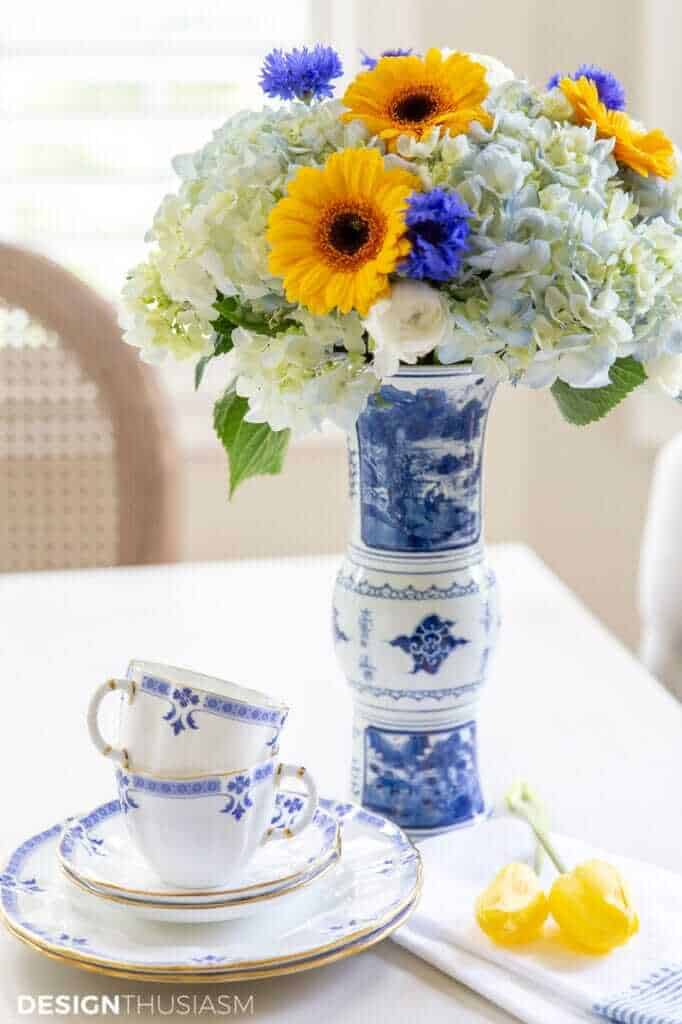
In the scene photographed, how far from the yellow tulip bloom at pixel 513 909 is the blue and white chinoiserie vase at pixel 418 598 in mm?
154

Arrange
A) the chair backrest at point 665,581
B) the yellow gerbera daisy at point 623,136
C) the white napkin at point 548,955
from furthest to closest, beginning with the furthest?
the chair backrest at point 665,581
the yellow gerbera daisy at point 623,136
the white napkin at point 548,955

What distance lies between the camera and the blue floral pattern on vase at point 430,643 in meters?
0.87

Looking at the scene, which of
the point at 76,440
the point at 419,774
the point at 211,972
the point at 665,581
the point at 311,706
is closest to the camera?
the point at 211,972

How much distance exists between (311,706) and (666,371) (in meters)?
0.47

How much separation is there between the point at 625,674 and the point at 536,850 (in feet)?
1.35

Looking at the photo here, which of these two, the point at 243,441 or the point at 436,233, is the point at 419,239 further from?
the point at 243,441

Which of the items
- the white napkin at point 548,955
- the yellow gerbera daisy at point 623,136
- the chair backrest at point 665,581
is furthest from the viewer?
the chair backrest at point 665,581

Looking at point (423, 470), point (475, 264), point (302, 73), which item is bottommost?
point (423, 470)

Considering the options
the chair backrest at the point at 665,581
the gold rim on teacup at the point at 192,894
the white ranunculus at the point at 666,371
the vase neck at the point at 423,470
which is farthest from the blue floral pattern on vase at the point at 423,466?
the chair backrest at the point at 665,581

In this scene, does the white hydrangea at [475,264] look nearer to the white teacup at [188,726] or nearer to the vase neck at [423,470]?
the vase neck at [423,470]

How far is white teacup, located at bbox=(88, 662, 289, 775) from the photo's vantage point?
73 centimetres

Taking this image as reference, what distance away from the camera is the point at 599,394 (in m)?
0.84

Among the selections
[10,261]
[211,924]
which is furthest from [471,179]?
[10,261]

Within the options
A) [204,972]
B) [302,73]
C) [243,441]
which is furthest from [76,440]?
[204,972]
